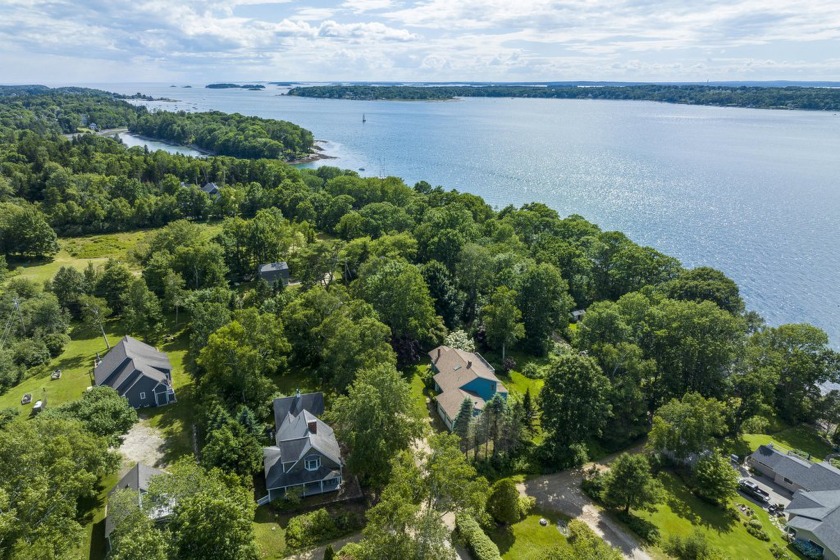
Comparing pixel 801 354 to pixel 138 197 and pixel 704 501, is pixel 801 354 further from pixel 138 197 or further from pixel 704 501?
pixel 138 197

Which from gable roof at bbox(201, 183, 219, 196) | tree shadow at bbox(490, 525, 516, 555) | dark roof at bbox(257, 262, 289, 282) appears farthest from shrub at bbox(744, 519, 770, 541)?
gable roof at bbox(201, 183, 219, 196)

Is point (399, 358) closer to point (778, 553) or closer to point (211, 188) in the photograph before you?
point (778, 553)

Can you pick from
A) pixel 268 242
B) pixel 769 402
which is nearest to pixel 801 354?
pixel 769 402

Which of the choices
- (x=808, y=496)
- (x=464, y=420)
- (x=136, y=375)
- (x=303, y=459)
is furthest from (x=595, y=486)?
(x=136, y=375)

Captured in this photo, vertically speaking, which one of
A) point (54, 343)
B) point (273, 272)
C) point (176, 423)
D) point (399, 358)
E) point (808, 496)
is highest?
point (273, 272)

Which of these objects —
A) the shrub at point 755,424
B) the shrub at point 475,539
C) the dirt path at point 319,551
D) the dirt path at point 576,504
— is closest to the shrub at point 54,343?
the dirt path at point 319,551

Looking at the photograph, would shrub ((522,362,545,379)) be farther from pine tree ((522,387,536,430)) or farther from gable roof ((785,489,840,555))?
gable roof ((785,489,840,555))

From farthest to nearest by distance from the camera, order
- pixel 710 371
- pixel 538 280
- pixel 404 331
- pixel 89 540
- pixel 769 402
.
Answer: pixel 538 280, pixel 404 331, pixel 769 402, pixel 710 371, pixel 89 540

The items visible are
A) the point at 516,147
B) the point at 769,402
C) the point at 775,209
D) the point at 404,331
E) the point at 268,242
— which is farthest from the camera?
the point at 516,147

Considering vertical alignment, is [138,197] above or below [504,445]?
above
